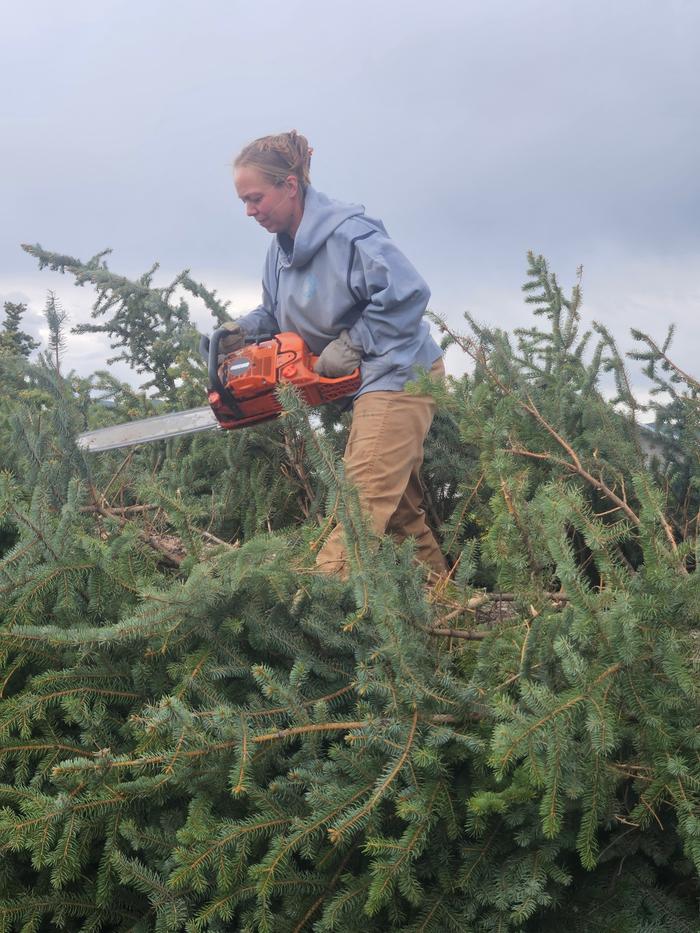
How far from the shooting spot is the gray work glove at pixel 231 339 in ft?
13.9

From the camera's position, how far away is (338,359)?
157 inches

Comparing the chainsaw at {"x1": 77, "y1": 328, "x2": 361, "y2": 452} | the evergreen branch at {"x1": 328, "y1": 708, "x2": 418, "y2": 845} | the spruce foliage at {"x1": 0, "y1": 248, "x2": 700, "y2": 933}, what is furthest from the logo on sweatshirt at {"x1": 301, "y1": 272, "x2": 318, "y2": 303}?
the evergreen branch at {"x1": 328, "y1": 708, "x2": 418, "y2": 845}

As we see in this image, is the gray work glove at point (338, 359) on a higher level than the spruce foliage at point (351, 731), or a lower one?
higher

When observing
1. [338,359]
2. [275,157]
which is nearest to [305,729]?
[338,359]

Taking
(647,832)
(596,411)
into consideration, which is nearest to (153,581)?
(647,832)

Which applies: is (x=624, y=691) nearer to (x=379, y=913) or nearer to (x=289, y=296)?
(x=379, y=913)

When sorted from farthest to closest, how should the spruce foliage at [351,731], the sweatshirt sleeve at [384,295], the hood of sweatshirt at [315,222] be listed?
1. the hood of sweatshirt at [315,222]
2. the sweatshirt sleeve at [384,295]
3. the spruce foliage at [351,731]

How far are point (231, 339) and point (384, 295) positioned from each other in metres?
0.84

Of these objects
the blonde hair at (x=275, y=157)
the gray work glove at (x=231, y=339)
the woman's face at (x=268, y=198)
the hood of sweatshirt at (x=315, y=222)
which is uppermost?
the blonde hair at (x=275, y=157)

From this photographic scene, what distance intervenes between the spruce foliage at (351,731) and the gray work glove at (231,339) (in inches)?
56.7

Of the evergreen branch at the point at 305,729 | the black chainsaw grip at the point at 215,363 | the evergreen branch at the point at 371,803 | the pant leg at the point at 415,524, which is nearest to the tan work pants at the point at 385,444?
the pant leg at the point at 415,524

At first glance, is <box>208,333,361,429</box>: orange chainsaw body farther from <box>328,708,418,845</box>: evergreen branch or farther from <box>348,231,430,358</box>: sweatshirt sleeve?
<box>328,708,418,845</box>: evergreen branch

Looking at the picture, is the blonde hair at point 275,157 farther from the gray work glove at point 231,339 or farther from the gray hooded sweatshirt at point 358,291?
the gray work glove at point 231,339

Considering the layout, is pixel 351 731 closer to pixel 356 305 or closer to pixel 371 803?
pixel 371 803
